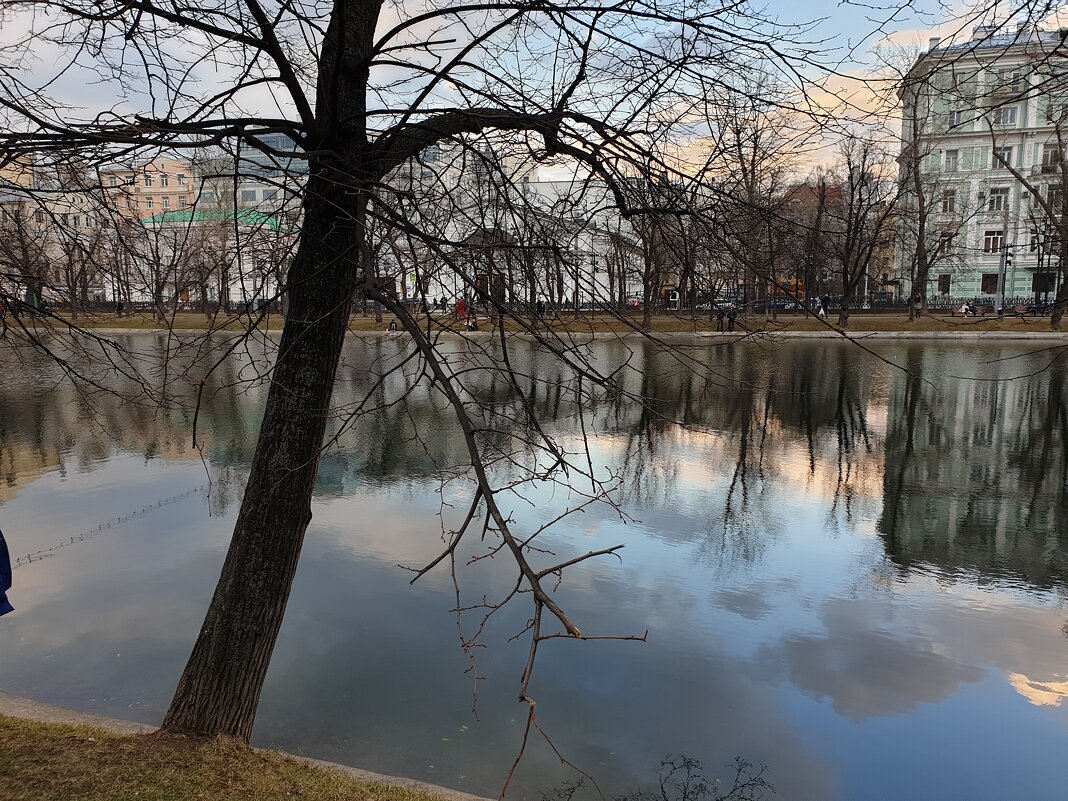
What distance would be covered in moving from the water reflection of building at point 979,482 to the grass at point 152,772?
5.06 m

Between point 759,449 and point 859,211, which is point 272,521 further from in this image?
point 859,211

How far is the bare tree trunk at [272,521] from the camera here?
4.53m

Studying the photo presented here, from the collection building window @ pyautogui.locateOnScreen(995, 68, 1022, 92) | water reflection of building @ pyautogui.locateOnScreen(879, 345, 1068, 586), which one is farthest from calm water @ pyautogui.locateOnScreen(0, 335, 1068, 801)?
building window @ pyautogui.locateOnScreen(995, 68, 1022, 92)

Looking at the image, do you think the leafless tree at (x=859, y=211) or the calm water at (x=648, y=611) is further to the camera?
the leafless tree at (x=859, y=211)

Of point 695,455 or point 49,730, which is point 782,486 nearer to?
point 695,455

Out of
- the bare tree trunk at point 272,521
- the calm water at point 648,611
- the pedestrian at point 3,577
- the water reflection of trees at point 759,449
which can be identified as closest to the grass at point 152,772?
the bare tree trunk at point 272,521

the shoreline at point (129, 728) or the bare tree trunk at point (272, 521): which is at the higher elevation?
the bare tree trunk at point (272, 521)

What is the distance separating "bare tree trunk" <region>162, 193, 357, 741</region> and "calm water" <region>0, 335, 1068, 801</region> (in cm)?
34

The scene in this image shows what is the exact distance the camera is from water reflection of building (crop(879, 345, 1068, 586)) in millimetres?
9945

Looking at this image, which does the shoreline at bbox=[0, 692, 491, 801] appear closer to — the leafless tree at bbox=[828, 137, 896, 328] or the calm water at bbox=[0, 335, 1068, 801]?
Answer: the calm water at bbox=[0, 335, 1068, 801]

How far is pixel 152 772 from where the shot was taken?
13.8 ft

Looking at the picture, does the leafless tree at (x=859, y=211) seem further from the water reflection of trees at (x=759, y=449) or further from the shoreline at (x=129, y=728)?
the shoreline at (x=129, y=728)

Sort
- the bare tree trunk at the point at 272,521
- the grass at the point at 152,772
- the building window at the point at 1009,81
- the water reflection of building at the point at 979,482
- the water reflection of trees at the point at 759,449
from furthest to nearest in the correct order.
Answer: the water reflection of trees at the point at 759,449 < the water reflection of building at the point at 979,482 < the building window at the point at 1009,81 < the bare tree trunk at the point at 272,521 < the grass at the point at 152,772

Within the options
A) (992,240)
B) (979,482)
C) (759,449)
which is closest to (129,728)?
(759,449)
